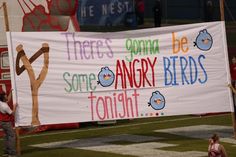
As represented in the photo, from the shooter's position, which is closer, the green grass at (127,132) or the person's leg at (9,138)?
the person's leg at (9,138)

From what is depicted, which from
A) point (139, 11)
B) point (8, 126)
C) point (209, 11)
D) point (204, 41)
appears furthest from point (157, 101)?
point (209, 11)

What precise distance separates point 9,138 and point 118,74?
3.51m

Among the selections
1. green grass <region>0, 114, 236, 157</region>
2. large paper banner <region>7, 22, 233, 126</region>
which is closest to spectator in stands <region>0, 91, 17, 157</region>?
large paper banner <region>7, 22, 233, 126</region>

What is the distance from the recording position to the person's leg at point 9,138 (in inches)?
769

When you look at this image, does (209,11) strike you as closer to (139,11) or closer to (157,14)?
(157,14)

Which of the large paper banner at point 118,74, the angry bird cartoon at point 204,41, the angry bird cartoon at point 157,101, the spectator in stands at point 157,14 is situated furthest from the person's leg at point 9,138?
the spectator in stands at point 157,14

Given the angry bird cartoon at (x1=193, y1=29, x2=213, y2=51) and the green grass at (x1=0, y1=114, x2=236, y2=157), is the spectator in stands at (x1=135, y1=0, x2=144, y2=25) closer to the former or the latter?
the green grass at (x1=0, y1=114, x2=236, y2=157)

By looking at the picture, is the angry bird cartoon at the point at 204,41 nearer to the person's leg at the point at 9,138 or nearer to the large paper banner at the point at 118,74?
the large paper banner at the point at 118,74

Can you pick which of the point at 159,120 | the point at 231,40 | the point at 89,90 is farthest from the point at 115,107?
the point at 231,40

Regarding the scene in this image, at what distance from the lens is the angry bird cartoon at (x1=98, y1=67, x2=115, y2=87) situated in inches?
814

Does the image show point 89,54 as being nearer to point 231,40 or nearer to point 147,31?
point 147,31

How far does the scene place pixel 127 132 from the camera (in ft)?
78.5

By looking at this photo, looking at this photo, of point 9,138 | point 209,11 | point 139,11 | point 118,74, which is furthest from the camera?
point 209,11

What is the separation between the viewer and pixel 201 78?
21.4 meters
